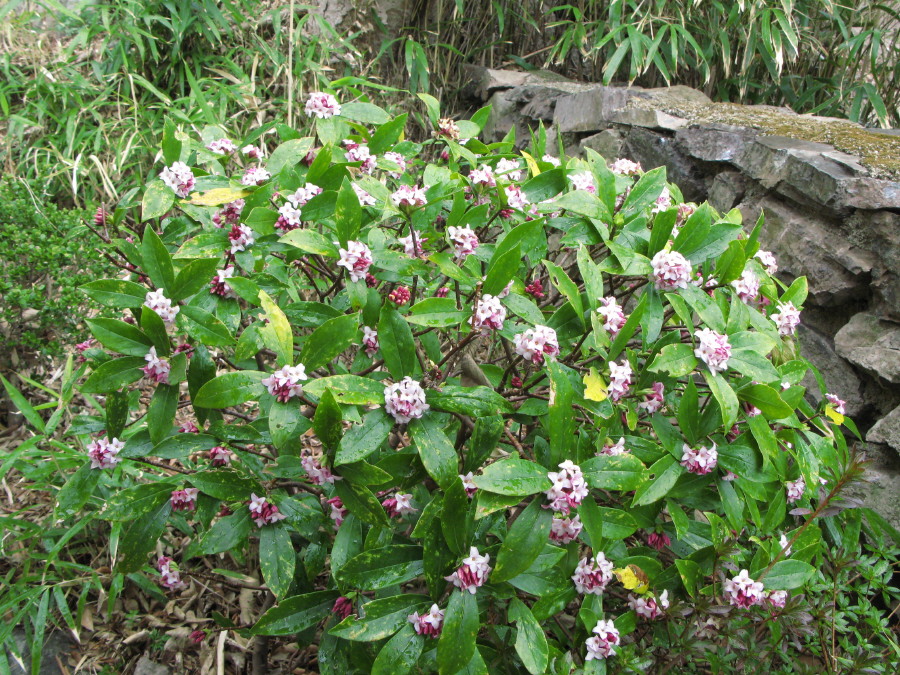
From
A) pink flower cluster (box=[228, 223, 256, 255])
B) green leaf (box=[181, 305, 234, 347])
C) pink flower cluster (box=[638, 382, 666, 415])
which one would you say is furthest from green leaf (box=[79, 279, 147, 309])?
pink flower cluster (box=[638, 382, 666, 415])

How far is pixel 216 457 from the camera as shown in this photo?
1.49 metres

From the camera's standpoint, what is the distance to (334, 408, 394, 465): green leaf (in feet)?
3.82

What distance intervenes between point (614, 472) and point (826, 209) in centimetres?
161

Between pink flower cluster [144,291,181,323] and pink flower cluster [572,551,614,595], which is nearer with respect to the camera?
pink flower cluster [144,291,181,323]

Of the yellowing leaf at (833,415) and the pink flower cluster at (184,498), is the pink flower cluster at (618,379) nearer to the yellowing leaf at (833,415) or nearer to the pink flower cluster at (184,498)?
the yellowing leaf at (833,415)

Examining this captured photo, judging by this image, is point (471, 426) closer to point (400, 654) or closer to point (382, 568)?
point (382, 568)

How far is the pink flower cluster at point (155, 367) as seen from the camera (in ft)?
4.07

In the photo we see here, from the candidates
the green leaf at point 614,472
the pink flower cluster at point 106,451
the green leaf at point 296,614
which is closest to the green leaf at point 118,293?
the pink flower cluster at point 106,451

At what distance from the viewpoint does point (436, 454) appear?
3.86 ft

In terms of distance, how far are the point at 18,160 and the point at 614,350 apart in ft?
11.3

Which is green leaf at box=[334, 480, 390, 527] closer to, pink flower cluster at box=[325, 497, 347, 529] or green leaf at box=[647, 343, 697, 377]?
pink flower cluster at box=[325, 497, 347, 529]

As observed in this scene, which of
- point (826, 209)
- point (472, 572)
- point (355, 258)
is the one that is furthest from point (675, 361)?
point (826, 209)

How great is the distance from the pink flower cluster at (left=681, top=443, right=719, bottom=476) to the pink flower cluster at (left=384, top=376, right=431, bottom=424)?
1.79 ft

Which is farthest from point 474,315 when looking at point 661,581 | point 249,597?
point 249,597
